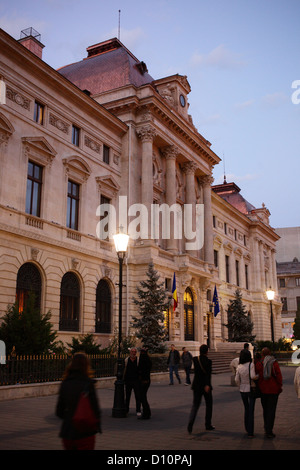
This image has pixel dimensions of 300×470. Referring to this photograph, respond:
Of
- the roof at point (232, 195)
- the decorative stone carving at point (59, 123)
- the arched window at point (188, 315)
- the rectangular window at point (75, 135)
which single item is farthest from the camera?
the roof at point (232, 195)

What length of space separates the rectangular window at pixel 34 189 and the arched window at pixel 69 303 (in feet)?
14.2

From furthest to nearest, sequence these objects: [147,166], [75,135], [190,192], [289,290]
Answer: [289,290]
[190,192]
[147,166]
[75,135]

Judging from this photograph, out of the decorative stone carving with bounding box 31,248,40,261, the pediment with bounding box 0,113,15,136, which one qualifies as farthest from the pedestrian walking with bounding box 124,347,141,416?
the pediment with bounding box 0,113,15,136

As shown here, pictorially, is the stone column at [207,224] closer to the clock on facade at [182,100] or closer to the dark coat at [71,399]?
the clock on facade at [182,100]

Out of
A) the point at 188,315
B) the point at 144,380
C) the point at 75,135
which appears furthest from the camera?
the point at 188,315

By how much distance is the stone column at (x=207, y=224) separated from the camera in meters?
40.7

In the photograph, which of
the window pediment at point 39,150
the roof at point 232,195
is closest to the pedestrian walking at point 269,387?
the window pediment at point 39,150

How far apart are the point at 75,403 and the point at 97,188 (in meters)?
25.5

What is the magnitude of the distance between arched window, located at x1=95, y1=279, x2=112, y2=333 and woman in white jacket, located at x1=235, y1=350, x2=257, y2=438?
19427 mm

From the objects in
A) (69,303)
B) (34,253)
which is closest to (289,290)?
(69,303)

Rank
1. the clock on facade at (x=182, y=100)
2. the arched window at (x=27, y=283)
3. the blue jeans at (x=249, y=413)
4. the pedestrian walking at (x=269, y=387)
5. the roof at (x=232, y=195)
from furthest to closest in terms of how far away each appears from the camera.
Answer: the roof at (x=232, y=195) < the clock on facade at (x=182, y=100) < the arched window at (x=27, y=283) < the pedestrian walking at (x=269, y=387) < the blue jeans at (x=249, y=413)

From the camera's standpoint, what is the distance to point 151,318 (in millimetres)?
27250

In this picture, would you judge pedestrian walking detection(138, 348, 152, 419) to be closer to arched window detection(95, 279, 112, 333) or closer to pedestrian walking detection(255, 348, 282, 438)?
pedestrian walking detection(255, 348, 282, 438)

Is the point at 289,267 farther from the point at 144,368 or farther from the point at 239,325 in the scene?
the point at 144,368
